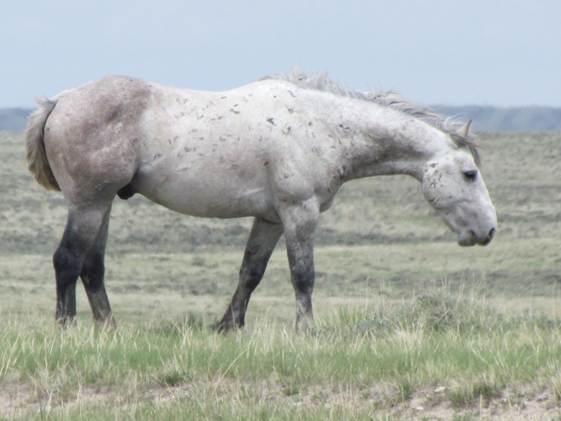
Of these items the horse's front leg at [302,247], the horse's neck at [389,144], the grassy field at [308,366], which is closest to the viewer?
the grassy field at [308,366]

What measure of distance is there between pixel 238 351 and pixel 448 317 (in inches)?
101

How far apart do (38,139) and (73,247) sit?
0.84 m

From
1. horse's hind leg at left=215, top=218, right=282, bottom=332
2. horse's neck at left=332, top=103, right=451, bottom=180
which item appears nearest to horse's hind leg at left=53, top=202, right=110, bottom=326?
horse's hind leg at left=215, top=218, right=282, bottom=332

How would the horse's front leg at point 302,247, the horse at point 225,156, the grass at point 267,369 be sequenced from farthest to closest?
the horse's front leg at point 302,247, the horse at point 225,156, the grass at point 267,369

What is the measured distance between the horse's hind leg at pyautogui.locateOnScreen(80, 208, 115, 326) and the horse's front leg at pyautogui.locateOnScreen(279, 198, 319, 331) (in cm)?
139

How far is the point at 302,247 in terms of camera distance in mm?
11375

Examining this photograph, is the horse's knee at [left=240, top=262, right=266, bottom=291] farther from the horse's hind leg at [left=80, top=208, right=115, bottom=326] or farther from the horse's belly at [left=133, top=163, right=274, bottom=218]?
the horse's hind leg at [left=80, top=208, right=115, bottom=326]

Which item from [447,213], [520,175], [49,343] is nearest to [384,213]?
[520,175]

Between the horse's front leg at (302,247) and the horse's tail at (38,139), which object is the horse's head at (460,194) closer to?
A: the horse's front leg at (302,247)

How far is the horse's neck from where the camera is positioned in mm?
11602

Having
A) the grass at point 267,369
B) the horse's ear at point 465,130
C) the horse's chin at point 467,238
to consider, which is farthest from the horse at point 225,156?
the grass at point 267,369

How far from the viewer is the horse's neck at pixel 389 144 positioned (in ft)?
38.1

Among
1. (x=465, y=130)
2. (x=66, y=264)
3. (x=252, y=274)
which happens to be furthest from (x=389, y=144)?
(x=66, y=264)

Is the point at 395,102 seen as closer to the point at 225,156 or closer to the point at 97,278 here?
the point at 225,156
